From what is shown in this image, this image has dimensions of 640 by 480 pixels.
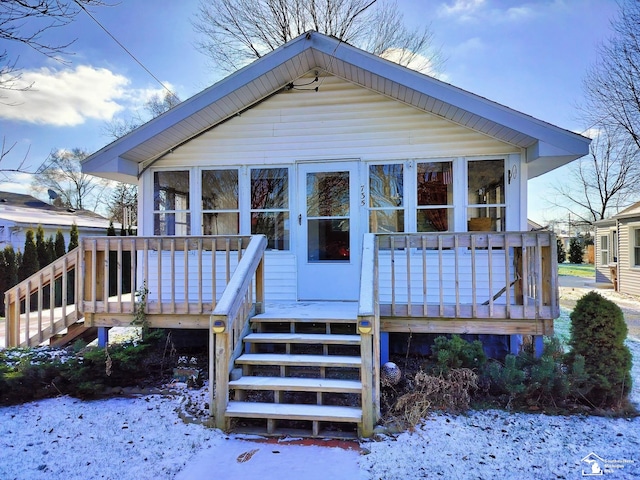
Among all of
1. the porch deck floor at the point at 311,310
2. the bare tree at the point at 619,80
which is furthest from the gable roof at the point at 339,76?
the bare tree at the point at 619,80

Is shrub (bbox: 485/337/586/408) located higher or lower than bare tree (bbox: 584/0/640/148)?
lower

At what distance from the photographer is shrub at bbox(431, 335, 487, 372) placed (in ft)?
12.3

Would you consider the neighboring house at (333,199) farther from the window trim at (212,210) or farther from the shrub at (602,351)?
the shrub at (602,351)

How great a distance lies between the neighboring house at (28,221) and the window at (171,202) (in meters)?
5.19

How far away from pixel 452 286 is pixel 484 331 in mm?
1028

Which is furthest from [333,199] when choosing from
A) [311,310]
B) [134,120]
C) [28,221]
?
[134,120]

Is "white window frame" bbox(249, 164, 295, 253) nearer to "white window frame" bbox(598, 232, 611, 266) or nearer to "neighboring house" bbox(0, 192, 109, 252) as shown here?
"neighboring house" bbox(0, 192, 109, 252)

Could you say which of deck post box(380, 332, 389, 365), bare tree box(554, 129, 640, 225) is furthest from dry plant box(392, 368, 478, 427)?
bare tree box(554, 129, 640, 225)

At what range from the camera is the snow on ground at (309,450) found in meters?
2.66

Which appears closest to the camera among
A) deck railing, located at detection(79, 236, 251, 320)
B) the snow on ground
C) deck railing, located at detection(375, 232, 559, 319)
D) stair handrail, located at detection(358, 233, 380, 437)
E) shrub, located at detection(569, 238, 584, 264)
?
the snow on ground

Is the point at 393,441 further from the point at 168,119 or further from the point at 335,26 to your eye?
the point at 335,26

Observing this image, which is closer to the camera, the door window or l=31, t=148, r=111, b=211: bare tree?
the door window

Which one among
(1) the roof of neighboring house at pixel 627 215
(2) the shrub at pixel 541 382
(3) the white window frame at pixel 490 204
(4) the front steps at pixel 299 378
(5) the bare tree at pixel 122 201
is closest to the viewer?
(4) the front steps at pixel 299 378

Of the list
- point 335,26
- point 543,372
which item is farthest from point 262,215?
point 335,26
